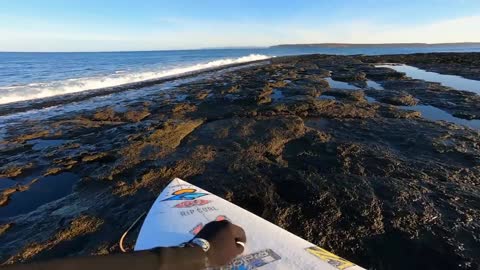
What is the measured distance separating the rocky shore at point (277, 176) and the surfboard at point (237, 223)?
97 centimetres

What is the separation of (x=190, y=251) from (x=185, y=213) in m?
1.71

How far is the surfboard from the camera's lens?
3.76 meters

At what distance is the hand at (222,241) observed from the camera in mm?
3457

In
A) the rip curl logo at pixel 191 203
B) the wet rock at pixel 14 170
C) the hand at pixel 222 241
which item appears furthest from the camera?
the wet rock at pixel 14 170

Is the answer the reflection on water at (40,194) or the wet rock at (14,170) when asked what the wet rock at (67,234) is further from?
the wet rock at (14,170)

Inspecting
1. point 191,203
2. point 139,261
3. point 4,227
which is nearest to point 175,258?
point 139,261

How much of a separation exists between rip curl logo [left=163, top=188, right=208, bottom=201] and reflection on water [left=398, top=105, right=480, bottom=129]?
382 inches

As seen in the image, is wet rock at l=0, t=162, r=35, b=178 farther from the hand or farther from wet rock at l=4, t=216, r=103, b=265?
the hand

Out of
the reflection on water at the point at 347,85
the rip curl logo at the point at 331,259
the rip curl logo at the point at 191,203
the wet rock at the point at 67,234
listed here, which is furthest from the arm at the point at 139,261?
the reflection on water at the point at 347,85

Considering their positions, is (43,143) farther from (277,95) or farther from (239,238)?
(277,95)

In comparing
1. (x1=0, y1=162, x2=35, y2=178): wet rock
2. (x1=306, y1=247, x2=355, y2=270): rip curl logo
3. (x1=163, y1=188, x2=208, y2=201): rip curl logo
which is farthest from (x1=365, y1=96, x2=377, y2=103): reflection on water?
(x1=0, y1=162, x2=35, y2=178): wet rock

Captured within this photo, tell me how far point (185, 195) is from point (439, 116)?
10.9 meters

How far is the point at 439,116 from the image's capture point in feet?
41.8

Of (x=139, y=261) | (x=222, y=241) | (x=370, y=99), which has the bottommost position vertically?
(x=370, y=99)
